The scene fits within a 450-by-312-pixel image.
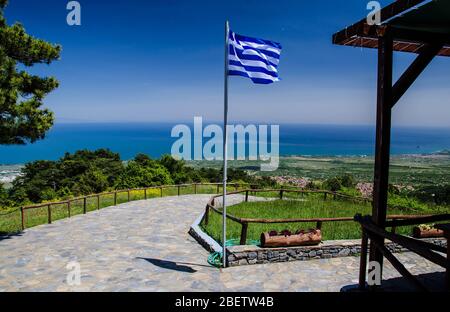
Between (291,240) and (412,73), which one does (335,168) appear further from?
(412,73)

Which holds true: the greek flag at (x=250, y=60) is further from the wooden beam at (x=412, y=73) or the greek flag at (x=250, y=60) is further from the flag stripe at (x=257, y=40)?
the wooden beam at (x=412, y=73)

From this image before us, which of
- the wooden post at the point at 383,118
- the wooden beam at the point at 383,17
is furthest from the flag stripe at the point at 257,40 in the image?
the wooden post at the point at 383,118

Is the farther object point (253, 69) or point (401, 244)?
point (253, 69)

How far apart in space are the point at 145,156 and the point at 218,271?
35.1 metres

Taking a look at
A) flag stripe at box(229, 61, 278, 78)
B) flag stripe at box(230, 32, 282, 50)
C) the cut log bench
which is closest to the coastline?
the cut log bench

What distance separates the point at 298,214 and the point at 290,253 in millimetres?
5899

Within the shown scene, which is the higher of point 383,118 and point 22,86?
point 22,86

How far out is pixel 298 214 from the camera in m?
14.3

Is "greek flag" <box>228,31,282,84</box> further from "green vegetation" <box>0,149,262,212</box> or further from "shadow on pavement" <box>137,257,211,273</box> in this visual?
"green vegetation" <box>0,149,262,212</box>

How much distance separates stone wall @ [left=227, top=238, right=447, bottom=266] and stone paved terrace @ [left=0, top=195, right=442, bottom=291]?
8.1 inches

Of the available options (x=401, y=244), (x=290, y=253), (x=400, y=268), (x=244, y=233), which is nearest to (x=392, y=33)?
(x=401, y=244)

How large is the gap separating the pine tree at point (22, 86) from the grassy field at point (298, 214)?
5757 mm

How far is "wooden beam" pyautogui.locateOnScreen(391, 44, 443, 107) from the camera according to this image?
16.8ft

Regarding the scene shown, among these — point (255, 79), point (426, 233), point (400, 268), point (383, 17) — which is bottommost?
point (426, 233)
